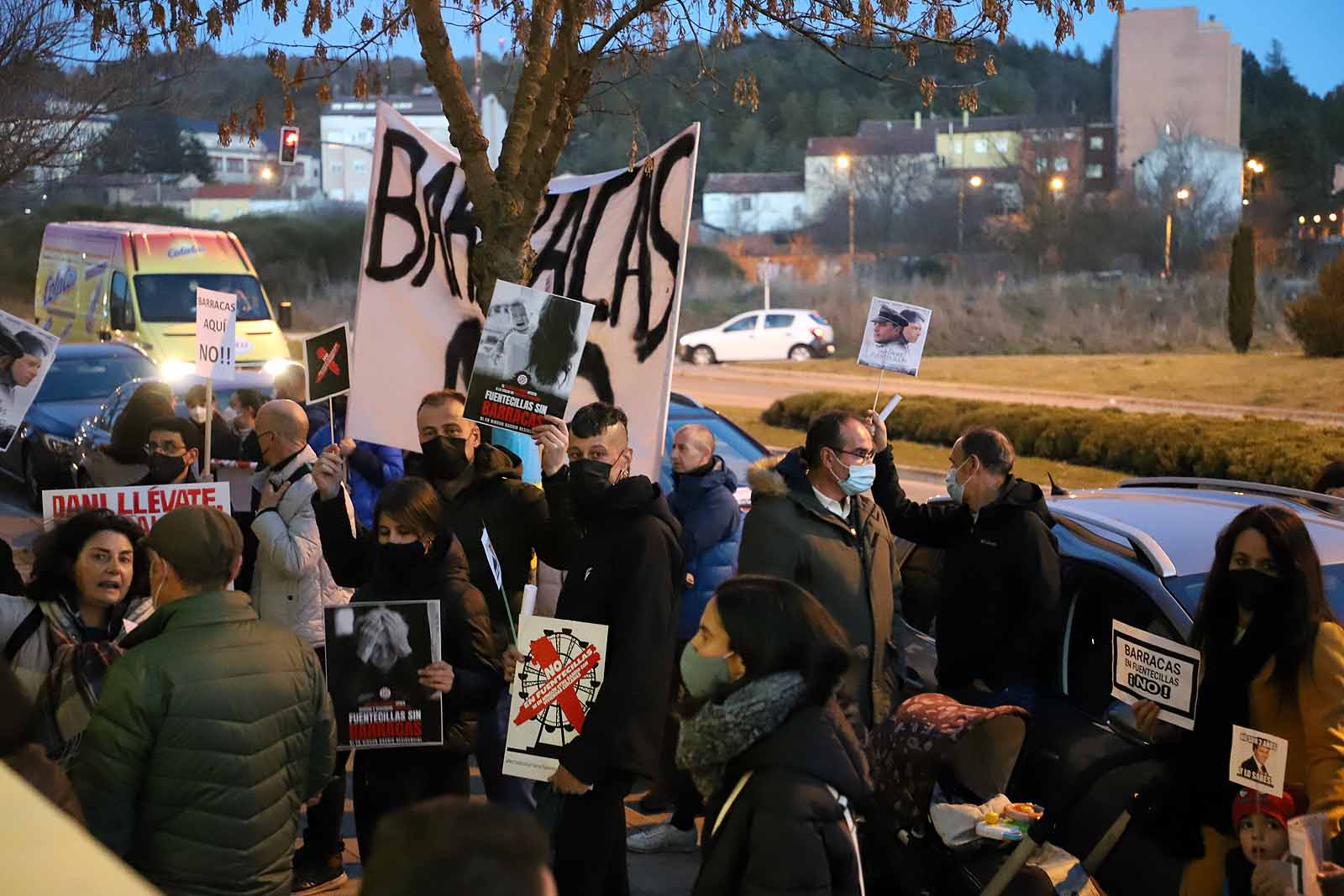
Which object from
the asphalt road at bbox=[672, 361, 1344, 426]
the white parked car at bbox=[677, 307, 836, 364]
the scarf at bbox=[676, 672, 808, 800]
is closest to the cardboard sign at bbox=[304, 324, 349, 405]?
the scarf at bbox=[676, 672, 808, 800]

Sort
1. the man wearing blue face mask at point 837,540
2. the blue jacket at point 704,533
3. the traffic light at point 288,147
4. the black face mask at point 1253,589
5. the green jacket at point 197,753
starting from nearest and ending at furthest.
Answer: the green jacket at point 197,753 < the black face mask at point 1253,589 < the man wearing blue face mask at point 837,540 < the blue jacket at point 704,533 < the traffic light at point 288,147

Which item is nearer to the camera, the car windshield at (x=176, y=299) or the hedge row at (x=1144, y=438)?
the hedge row at (x=1144, y=438)

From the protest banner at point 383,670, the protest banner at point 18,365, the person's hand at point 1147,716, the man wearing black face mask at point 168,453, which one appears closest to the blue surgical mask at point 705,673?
the protest banner at point 383,670

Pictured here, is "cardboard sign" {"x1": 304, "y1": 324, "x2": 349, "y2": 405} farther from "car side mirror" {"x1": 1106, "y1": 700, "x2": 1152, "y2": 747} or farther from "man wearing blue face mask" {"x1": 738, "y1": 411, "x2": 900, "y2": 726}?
"car side mirror" {"x1": 1106, "y1": 700, "x2": 1152, "y2": 747}

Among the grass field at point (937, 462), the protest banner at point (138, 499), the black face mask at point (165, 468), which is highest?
the black face mask at point (165, 468)

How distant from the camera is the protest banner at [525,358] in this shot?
6176mm

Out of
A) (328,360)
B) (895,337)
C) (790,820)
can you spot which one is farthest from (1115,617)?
(328,360)

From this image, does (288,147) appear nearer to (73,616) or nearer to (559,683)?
(73,616)

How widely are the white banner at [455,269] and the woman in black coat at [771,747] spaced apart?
148 inches

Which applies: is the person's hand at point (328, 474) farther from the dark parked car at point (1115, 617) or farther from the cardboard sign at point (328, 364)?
the dark parked car at point (1115, 617)

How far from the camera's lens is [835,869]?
3.14 m

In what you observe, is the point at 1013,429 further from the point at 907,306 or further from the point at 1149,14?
the point at 1149,14

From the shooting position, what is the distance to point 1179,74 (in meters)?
88.0

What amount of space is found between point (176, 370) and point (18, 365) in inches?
460
